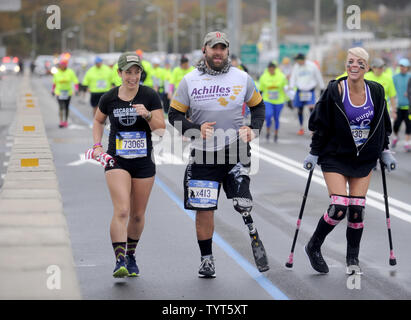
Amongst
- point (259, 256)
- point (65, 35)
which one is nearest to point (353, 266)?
point (259, 256)

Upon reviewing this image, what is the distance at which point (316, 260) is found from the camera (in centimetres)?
818

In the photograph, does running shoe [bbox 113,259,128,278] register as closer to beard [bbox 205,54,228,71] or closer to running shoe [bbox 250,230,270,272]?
running shoe [bbox 250,230,270,272]

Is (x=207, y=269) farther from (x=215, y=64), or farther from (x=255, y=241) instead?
(x=215, y=64)

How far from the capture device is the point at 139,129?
7973mm

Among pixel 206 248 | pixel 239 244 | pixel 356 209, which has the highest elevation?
pixel 356 209

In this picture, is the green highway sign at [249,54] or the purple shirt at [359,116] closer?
the purple shirt at [359,116]

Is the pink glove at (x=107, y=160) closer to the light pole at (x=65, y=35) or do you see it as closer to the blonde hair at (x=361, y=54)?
the blonde hair at (x=361, y=54)

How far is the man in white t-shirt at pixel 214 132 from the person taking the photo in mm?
7902

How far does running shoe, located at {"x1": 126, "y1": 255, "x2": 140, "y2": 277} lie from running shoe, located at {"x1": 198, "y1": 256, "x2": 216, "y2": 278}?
525 mm

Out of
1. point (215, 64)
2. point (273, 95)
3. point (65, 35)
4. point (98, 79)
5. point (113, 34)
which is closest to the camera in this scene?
point (215, 64)

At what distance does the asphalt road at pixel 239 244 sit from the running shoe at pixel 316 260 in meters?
0.08

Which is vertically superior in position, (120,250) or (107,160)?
(107,160)

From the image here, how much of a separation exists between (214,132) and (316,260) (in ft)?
4.58

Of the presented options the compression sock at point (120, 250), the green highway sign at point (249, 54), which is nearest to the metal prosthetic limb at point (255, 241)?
the compression sock at point (120, 250)
